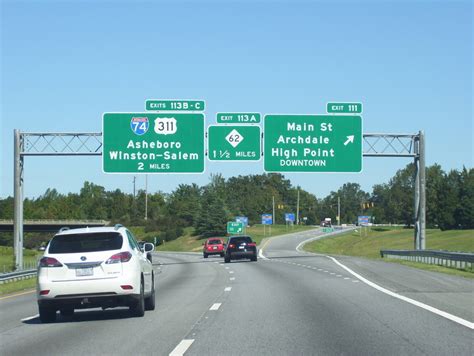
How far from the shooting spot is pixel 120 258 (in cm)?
1612

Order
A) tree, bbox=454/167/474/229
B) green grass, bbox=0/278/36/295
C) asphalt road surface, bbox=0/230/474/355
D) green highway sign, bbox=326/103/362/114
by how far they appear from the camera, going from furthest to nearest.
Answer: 1. tree, bbox=454/167/474/229
2. green highway sign, bbox=326/103/362/114
3. green grass, bbox=0/278/36/295
4. asphalt road surface, bbox=0/230/474/355

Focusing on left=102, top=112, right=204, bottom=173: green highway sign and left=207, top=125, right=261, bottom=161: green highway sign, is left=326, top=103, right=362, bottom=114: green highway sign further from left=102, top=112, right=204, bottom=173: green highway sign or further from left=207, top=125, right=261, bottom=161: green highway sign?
left=102, top=112, right=204, bottom=173: green highway sign

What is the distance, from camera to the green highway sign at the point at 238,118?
144ft

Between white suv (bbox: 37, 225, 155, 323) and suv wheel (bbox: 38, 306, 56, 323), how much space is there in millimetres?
19

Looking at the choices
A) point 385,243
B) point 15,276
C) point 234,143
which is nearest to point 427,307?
point 15,276

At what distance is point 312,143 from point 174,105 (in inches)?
283

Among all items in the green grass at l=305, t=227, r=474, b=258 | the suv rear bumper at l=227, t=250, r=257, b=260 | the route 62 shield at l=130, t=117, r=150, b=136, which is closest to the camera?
the route 62 shield at l=130, t=117, r=150, b=136

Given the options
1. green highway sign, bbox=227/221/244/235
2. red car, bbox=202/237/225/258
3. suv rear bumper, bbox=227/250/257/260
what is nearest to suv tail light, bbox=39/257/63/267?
suv rear bumper, bbox=227/250/257/260

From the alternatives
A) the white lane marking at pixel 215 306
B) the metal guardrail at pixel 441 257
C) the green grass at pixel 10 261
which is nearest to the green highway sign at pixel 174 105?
the green grass at pixel 10 261

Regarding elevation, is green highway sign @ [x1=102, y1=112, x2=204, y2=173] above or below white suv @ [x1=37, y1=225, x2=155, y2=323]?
above

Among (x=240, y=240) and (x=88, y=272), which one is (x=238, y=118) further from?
(x=88, y=272)

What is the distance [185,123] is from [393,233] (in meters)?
83.6

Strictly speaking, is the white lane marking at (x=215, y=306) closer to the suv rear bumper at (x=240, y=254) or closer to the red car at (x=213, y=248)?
the suv rear bumper at (x=240, y=254)

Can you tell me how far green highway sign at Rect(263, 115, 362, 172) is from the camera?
144 ft
